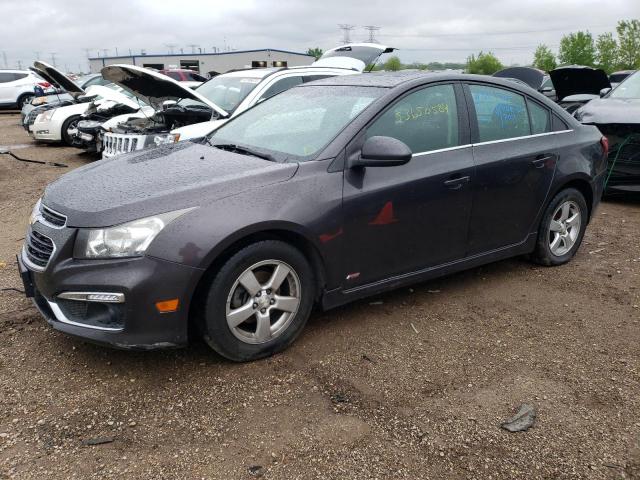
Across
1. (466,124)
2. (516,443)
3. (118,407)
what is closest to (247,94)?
(466,124)

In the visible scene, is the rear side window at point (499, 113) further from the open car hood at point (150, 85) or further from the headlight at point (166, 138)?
the headlight at point (166, 138)

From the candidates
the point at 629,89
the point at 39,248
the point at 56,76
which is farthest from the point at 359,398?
Result: the point at 56,76

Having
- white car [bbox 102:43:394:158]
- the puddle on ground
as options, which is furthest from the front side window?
the puddle on ground

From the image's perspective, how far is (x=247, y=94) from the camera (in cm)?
738

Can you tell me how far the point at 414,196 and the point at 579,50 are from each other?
2541 inches

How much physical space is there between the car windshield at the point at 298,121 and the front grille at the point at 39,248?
137cm

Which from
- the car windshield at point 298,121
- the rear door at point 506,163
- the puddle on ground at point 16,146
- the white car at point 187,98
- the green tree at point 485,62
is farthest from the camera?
the green tree at point 485,62

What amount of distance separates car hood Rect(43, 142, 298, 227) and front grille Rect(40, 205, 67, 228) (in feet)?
0.09

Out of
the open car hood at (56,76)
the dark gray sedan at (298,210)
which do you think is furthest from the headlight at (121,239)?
the open car hood at (56,76)

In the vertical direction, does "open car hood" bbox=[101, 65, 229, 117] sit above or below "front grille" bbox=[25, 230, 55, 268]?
above

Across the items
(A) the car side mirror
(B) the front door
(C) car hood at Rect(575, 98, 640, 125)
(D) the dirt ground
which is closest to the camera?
(D) the dirt ground

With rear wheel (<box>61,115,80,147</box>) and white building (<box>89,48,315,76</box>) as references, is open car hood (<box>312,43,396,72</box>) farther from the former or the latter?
white building (<box>89,48,315,76</box>)

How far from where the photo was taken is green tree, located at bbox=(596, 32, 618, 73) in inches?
2178

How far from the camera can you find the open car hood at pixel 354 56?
9.02m
